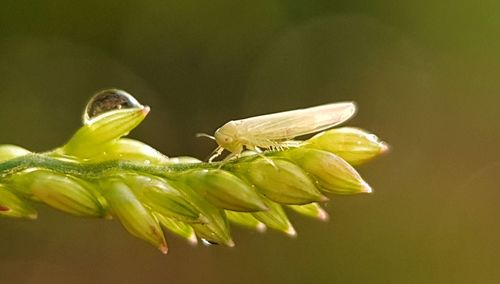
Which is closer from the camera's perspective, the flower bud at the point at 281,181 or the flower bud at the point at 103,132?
the flower bud at the point at 281,181

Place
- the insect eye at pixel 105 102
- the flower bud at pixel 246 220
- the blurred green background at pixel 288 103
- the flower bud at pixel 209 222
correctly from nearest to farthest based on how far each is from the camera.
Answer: the flower bud at pixel 209 222 < the flower bud at pixel 246 220 < the insect eye at pixel 105 102 < the blurred green background at pixel 288 103

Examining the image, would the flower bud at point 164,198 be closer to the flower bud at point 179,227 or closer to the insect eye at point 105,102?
the flower bud at point 179,227

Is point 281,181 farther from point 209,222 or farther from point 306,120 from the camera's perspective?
point 306,120

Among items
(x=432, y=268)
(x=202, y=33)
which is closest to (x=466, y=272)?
(x=432, y=268)

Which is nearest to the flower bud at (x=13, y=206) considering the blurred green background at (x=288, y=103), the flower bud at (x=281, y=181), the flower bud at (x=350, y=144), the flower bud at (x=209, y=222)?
the flower bud at (x=209, y=222)

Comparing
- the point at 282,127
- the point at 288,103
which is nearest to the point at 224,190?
the point at 282,127

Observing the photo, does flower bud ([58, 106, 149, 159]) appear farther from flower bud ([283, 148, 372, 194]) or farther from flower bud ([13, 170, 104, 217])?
flower bud ([283, 148, 372, 194])

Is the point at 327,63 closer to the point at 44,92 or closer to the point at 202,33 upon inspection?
the point at 202,33
